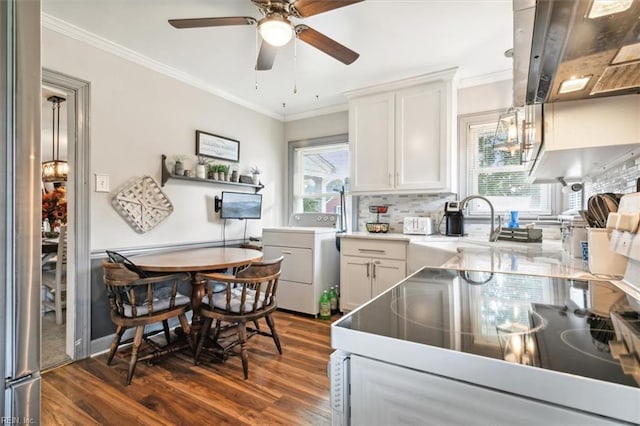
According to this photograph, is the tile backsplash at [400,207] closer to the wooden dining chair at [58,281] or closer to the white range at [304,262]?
the white range at [304,262]

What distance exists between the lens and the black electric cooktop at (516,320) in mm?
529

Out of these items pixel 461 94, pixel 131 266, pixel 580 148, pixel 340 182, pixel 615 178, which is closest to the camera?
pixel 580 148

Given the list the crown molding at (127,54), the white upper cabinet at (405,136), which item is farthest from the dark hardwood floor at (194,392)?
the crown molding at (127,54)

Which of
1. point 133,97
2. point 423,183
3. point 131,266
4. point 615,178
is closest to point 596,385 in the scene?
point 615,178

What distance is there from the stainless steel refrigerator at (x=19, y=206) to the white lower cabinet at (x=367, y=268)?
102 inches

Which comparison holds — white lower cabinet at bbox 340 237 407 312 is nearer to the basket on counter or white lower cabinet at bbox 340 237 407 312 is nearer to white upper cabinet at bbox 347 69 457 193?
the basket on counter

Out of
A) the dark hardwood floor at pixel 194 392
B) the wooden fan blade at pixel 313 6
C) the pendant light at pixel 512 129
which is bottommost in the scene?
the dark hardwood floor at pixel 194 392

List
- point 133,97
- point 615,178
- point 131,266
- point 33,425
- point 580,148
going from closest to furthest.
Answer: point 33,425 < point 580,148 < point 615,178 < point 131,266 < point 133,97

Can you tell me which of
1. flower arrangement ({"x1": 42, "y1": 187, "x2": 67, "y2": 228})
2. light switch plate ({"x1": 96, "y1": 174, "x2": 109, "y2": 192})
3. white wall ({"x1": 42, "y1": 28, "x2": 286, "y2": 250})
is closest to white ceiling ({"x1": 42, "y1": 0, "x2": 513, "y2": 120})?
white wall ({"x1": 42, "y1": 28, "x2": 286, "y2": 250})

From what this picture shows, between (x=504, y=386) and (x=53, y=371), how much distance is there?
279 centimetres

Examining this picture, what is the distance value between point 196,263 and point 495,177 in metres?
2.81

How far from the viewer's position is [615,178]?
146 cm

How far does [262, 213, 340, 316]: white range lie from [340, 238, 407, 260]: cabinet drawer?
0.83ft

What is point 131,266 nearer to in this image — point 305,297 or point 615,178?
point 305,297
